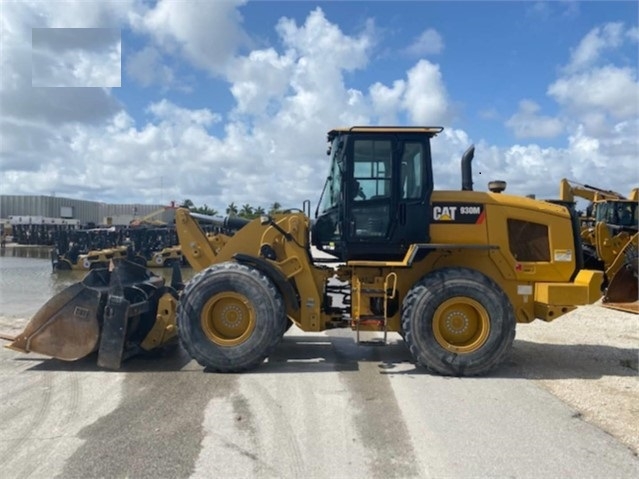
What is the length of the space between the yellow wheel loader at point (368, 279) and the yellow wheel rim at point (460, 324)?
1 cm

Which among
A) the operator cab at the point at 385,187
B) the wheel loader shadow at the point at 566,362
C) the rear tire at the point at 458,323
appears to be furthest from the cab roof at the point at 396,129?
the wheel loader shadow at the point at 566,362

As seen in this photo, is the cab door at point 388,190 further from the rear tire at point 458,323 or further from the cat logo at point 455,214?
the rear tire at point 458,323

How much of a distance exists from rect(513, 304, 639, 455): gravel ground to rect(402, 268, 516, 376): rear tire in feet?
2.03

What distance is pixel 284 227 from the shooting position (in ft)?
23.3

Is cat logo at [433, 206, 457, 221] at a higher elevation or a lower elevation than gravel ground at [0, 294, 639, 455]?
higher

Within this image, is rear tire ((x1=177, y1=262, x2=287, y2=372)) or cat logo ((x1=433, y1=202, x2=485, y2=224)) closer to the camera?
rear tire ((x1=177, y1=262, x2=287, y2=372))

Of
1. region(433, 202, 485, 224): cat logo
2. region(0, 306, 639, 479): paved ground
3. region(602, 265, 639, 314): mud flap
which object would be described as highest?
region(433, 202, 485, 224): cat logo

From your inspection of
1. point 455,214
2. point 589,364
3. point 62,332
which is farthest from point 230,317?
point 589,364

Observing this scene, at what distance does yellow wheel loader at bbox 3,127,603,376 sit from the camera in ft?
21.4

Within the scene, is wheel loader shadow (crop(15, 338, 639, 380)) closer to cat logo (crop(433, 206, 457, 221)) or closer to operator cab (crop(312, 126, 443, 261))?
operator cab (crop(312, 126, 443, 261))

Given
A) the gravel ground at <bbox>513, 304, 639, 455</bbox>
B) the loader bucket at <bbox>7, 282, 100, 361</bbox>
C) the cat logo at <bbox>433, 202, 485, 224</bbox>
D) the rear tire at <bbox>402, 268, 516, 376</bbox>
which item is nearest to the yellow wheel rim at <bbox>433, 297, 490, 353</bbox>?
the rear tire at <bbox>402, 268, 516, 376</bbox>

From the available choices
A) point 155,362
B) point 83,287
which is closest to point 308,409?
point 155,362

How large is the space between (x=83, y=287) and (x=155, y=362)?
130 cm

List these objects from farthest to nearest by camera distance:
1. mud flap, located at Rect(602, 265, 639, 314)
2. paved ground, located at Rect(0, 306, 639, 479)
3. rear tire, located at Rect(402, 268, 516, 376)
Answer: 1. mud flap, located at Rect(602, 265, 639, 314)
2. rear tire, located at Rect(402, 268, 516, 376)
3. paved ground, located at Rect(0, 306, 639, 479)
